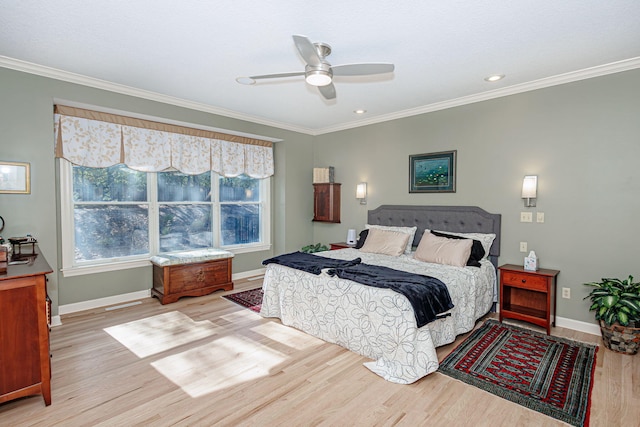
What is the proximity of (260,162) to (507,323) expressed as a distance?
13.9 ft

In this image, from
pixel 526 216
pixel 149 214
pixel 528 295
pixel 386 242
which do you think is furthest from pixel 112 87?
pixel 528 295

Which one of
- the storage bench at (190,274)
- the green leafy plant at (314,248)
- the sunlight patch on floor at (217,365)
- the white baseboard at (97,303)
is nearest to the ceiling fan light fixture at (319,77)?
the sunlight patch on floor at (217,365)

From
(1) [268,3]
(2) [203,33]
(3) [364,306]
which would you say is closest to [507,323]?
(3) [364,306]

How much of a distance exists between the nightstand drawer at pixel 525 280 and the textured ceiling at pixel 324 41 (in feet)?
6.75

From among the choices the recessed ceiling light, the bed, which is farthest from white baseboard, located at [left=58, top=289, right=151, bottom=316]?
the recessed ceiling light

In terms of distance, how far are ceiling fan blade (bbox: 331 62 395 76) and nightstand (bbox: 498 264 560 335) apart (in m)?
2.47

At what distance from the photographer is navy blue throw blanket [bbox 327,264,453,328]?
251 centimetres

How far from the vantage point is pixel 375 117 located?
4.99m

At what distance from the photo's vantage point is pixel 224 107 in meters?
4.61

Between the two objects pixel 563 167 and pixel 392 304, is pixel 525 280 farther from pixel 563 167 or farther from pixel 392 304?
pixel 392 304

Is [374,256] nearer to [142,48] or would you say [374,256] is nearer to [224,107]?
[224,107]

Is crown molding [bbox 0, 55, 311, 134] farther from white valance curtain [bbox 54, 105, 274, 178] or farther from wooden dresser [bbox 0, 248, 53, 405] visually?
wooden dresser [bbox 0, 248, 53, 405]

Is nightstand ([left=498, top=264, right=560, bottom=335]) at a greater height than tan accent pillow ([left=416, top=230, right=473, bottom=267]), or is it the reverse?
tan accent pillow ([left=416, top=230, right=473, bottom=267])

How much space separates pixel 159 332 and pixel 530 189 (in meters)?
4.19
